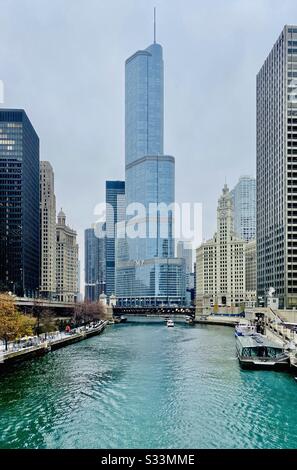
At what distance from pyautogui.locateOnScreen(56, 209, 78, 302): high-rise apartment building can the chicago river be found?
128077 millimetres

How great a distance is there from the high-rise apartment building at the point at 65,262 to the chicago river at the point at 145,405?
420 ft

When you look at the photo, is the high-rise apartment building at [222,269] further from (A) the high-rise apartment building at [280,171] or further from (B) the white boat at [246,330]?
(B) the white boat at [246,330]

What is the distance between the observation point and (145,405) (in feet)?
69.7

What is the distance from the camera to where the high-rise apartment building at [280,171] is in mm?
71312

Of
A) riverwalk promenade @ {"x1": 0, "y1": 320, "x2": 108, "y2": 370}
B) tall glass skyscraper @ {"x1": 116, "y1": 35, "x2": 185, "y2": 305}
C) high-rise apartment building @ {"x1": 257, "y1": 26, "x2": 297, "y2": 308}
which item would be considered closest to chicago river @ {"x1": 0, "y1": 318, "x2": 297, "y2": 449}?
riverwalk promenade @ {"x1": 0, "y1": 320, "x2": 108, "y2": 370}

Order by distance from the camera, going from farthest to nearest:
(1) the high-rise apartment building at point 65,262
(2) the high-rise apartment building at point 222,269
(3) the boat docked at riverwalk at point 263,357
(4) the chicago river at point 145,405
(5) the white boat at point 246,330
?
(1) the high-rise apartment building at point 65,262 → (2) the high-rise apartment building at point 222,269 → (5) the white boat at point 246,330 → (3) the boat docked at riverwalk at point 263,357 → (4) the chicago river at point 145,405

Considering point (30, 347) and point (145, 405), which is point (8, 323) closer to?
point (30, 347)

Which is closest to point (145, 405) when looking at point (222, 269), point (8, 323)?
point (8, 323)

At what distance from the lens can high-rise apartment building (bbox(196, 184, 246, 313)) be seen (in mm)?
130000

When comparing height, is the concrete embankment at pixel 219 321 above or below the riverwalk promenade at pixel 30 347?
below

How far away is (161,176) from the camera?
196625 mm

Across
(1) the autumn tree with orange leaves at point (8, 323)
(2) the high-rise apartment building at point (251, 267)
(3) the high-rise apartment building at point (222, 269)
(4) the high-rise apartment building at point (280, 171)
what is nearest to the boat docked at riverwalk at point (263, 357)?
(1) the autumn tree with orange leaves at point (8, 323)
